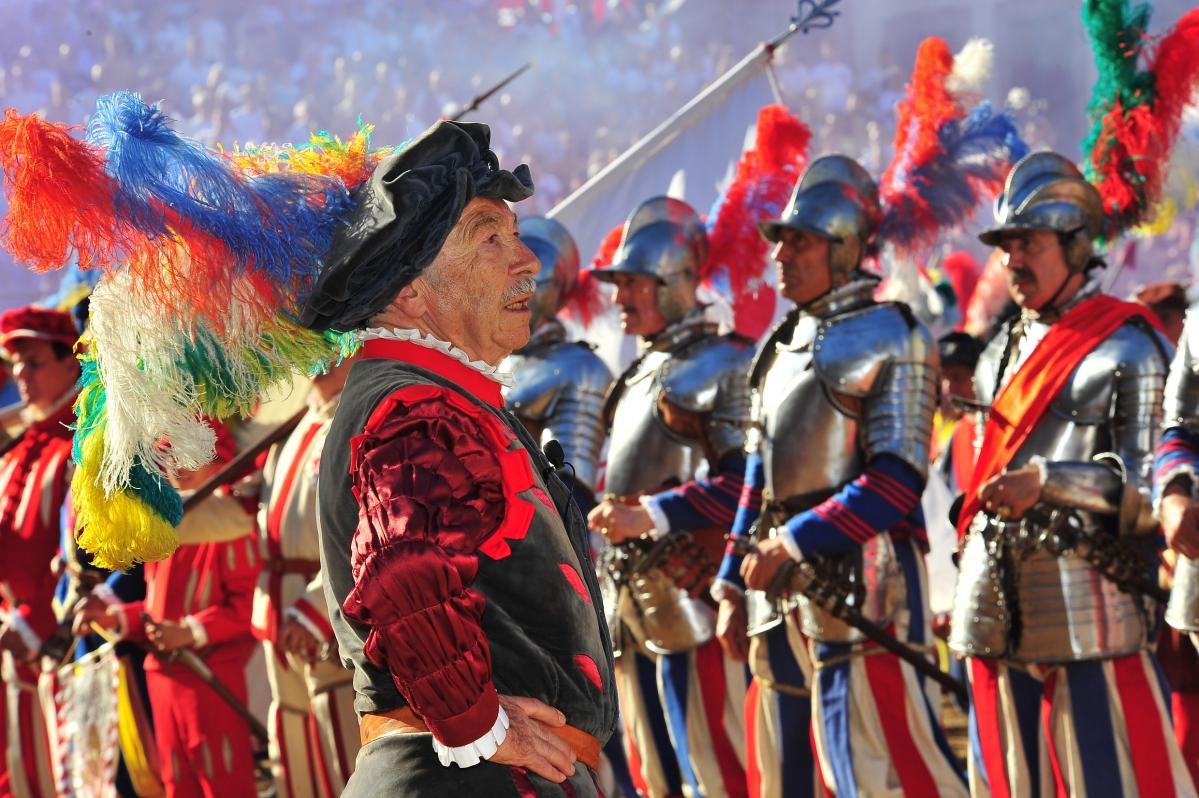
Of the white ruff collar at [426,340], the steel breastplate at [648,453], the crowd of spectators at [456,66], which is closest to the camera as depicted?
the white ruff collar at [426,340]

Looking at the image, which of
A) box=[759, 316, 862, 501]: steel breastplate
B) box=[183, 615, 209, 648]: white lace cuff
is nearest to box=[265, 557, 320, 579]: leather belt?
box=[183, 615, 209, 648]: white lace cuff

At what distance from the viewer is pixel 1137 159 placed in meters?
4.89

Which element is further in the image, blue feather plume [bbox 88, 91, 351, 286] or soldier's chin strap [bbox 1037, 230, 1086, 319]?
soldier's chin strap [bbox 1037, 230, 1086, 319]

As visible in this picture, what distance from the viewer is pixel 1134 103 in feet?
16.4

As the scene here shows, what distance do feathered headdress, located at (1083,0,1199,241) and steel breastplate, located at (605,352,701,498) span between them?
170 centimetres

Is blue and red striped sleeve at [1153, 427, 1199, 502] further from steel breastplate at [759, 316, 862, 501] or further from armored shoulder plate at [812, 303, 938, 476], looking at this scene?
steel breastplate at [759, 316, 862, 501]

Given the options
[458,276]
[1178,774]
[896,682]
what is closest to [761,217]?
[896,682]

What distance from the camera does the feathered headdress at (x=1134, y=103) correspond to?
16.0 feet

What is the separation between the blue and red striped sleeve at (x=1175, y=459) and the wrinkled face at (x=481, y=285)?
221 centimetres

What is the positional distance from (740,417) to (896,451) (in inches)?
38.9

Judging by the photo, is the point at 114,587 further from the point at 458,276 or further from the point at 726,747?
the point at 458,276

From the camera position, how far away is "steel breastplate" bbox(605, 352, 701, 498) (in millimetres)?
5824

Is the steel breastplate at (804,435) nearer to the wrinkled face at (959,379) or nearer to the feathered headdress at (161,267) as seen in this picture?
the feathered headdress at (161,267)

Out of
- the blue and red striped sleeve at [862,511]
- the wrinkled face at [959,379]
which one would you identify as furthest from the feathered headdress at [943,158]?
the wrinkled face at [959,379]
